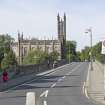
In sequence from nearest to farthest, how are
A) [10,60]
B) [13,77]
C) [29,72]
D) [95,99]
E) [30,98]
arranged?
[30,98]
[95,99]
[13,77]
[29,72]
[10,60]

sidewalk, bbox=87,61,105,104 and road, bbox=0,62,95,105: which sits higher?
sidewalk, bbox=87,61,105,104

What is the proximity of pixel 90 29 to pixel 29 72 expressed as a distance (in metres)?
13.4

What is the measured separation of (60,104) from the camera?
2303 cm

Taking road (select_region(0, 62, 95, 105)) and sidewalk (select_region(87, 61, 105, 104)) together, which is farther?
sidewalk (select_region(87, 61, 105, 104))

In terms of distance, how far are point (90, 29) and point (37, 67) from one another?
10.2 meters

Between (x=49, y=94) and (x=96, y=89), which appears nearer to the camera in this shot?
(x=49, y=94)

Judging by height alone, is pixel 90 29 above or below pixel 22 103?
above

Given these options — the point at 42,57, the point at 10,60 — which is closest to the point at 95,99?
the point at 10,60

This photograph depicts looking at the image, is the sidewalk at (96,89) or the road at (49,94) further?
the sidewalk at (96,89)

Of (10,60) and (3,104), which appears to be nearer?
(3,104)

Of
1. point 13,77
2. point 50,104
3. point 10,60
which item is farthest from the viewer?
point 10,60

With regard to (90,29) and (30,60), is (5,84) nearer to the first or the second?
(90,29)

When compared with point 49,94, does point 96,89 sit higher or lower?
higher

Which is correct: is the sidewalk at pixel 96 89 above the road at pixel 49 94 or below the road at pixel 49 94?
above
